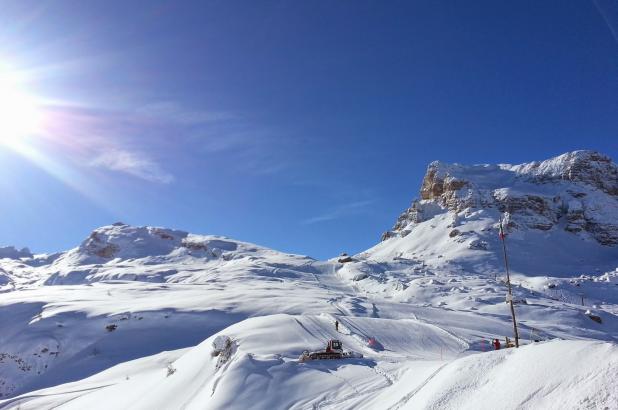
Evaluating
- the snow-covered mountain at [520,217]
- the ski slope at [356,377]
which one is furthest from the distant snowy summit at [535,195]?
the ski slope at [356,377]

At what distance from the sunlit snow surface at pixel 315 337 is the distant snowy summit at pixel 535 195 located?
14.1 metres

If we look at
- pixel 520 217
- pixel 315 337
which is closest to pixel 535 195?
pixel 520 217

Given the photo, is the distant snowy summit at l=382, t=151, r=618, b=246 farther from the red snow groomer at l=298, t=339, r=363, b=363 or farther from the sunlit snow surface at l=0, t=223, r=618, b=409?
the red snow groomer at l=298, t=339, r=363, b=363

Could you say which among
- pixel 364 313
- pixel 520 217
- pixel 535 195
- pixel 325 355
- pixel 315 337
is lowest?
pixel 325 355

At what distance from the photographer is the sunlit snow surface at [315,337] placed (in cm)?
942

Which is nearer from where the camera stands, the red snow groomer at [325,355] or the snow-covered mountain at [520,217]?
the red snow groomer at [325,355]

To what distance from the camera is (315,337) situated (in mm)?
24625

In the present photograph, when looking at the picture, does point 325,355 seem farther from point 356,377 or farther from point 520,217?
point 520,217

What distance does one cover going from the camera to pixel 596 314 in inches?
2291

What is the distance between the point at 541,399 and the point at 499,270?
9413 cm

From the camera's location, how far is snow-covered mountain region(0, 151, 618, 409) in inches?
454

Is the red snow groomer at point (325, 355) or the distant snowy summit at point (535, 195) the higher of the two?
the distant snowy summit at point (535, 195)

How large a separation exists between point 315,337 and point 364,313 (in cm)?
2753

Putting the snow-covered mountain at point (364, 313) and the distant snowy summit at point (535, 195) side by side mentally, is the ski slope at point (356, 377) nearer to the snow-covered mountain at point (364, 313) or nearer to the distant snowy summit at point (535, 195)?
the snow-covered mountain at point (364, 313)
